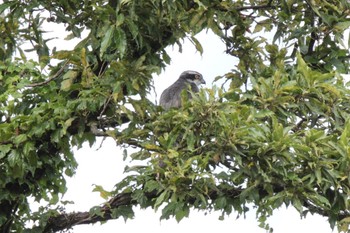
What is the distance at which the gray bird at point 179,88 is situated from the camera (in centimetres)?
1089

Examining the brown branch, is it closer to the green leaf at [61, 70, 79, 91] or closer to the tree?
the tree

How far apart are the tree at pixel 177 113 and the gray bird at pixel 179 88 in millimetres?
1612

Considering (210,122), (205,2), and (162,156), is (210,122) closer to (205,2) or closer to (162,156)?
(162,156)

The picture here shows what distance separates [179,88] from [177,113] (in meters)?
3.96

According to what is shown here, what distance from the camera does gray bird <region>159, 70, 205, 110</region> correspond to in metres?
10.9

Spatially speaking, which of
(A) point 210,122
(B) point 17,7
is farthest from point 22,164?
(A) point 210,122

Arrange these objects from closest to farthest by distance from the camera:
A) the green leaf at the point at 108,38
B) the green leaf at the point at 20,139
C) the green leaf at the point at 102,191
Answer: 1. the green leaf at the point at 108,38
2. the green leaf at the point at 20,139
3. the green leaf at the point at 102,191

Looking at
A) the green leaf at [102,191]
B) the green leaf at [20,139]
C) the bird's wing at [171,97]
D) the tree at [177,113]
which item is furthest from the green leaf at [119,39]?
the bird's wing at [171,97]

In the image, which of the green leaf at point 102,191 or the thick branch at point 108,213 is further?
the green leaf at point 102,191

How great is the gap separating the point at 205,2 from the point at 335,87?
5.52ft

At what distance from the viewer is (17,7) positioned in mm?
8539

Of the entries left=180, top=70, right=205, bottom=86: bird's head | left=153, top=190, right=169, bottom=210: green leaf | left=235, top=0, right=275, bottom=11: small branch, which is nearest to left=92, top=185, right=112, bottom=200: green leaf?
left=153, top=190, right=169, bottom=210: green leaf

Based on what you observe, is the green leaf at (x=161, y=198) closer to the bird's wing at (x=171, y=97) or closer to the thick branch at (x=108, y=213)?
the thick branch at (x=108, y=213)

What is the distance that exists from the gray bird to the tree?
1.61 metres
